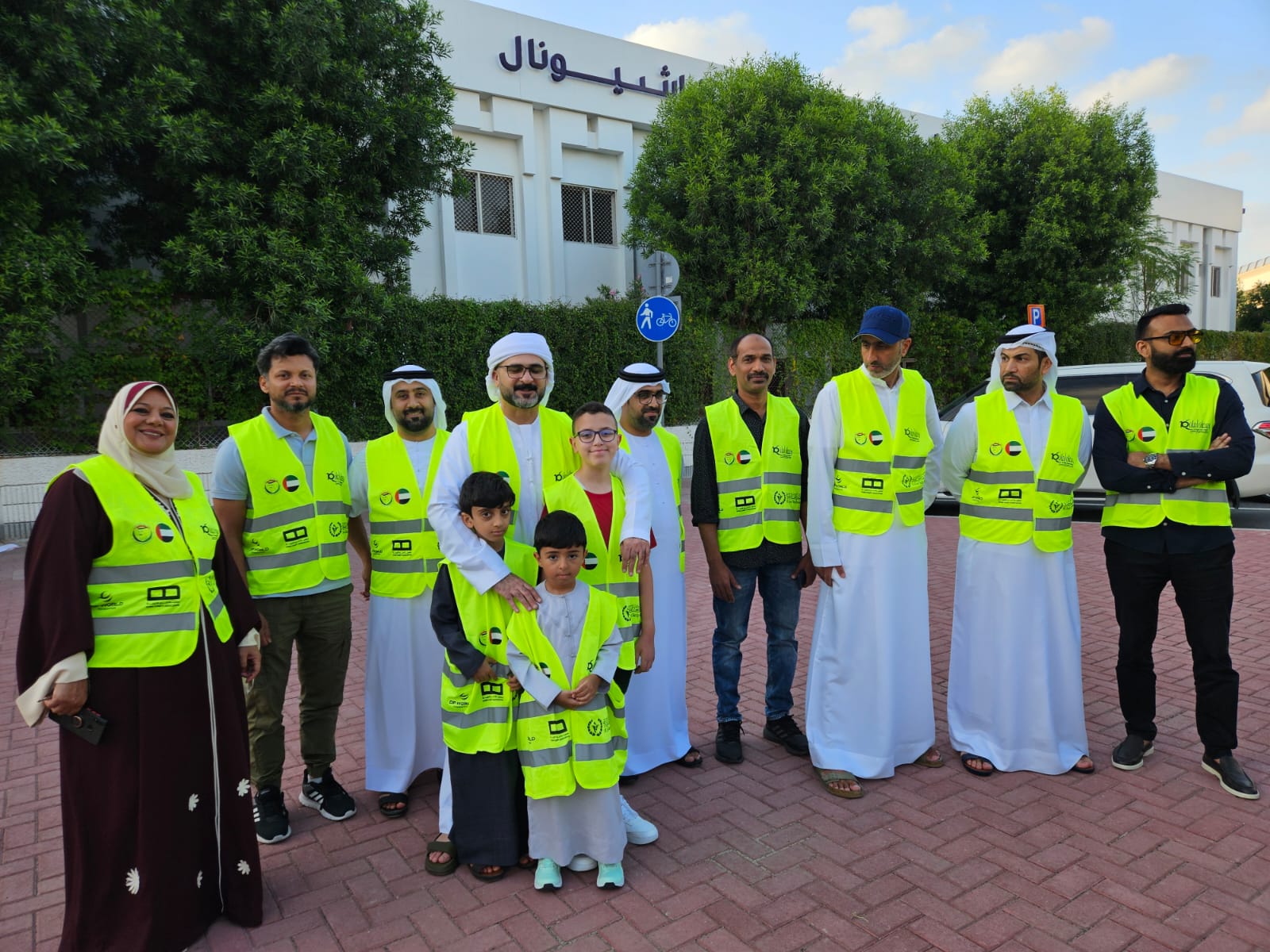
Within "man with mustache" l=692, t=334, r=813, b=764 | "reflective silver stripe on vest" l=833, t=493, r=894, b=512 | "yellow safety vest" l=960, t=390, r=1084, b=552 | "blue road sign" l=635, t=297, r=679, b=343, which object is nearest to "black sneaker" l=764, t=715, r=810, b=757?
"man with mustache" l=692, t=334, r=813, b=764

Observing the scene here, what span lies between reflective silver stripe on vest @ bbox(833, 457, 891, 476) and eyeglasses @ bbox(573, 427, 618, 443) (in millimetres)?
1275

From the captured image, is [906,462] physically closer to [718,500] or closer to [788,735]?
[718,500]

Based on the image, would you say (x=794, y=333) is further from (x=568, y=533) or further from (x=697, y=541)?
(x=568, y=533)

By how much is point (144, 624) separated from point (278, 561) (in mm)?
912

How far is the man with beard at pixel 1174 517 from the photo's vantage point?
3.93m

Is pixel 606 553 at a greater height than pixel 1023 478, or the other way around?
pixel 1023 478

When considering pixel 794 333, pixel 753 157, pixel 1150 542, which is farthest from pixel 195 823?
pixel 794 333

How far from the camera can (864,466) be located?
413cm

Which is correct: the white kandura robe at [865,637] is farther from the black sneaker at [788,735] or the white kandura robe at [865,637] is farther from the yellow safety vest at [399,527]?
the yellow safety vest at [399,527]

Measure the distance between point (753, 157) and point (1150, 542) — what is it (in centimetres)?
1276

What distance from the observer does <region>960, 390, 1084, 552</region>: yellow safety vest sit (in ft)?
13.6

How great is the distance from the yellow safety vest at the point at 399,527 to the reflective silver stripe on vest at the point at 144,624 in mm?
1178

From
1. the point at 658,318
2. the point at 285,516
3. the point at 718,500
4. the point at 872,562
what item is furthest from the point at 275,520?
the point at 658,318

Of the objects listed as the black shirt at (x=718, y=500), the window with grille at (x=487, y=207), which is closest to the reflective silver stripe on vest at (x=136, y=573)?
the black shirt at (x=718, y=500)
